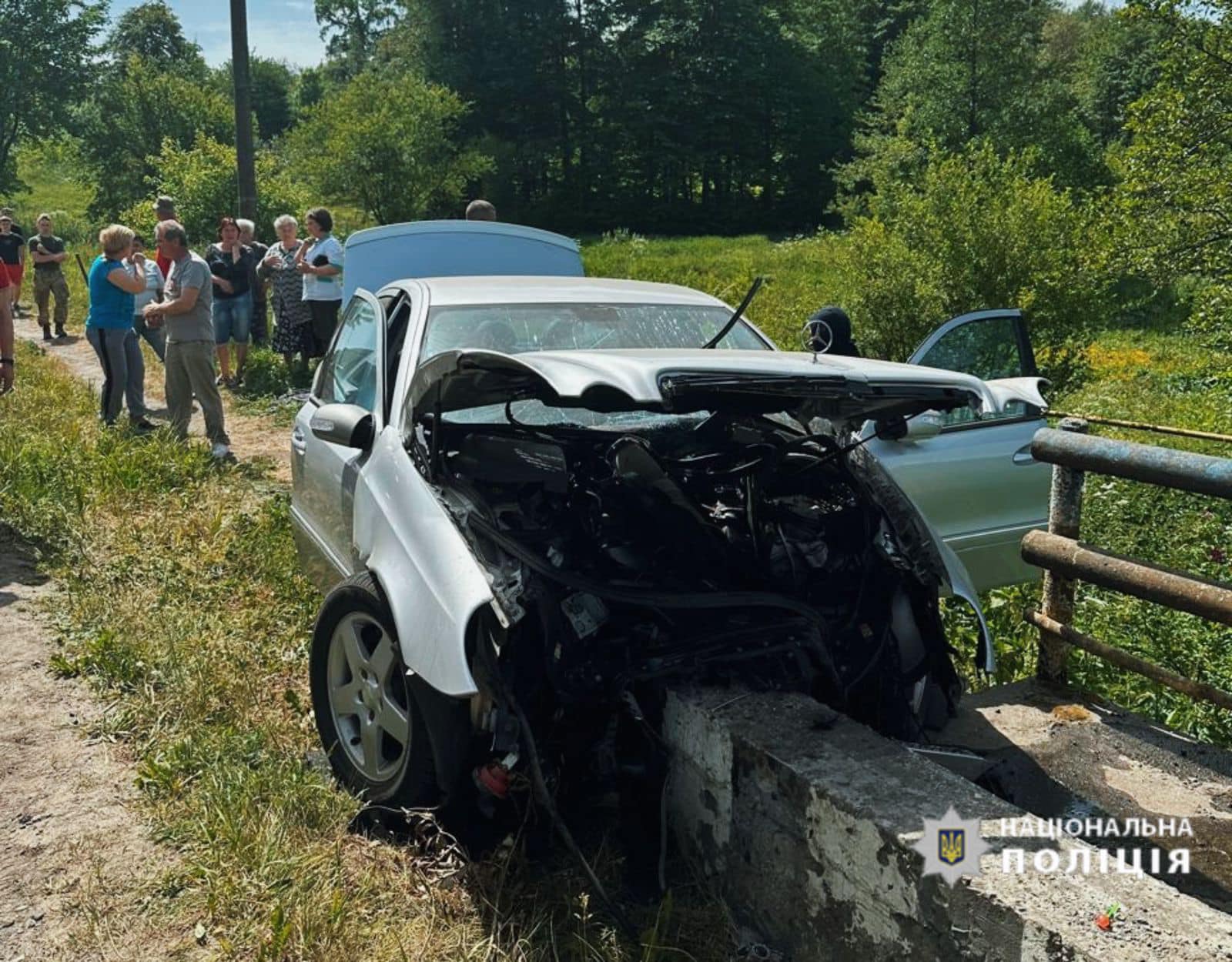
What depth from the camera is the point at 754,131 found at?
2208 inches

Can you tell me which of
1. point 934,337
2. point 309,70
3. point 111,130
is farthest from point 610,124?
point 934,337

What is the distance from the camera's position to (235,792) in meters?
3.15

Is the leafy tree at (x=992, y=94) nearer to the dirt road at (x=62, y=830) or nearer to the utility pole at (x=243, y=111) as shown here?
the utility pole at (x=243, y=111)

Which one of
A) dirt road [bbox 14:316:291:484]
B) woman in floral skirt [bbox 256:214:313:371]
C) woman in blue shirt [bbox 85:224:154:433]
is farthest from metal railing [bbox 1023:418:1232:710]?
woman in floral skirt [bbox 256:214:313:371]

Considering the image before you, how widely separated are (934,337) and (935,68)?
129 ft

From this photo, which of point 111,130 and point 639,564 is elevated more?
point 111,130

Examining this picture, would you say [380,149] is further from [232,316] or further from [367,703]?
[367,703]

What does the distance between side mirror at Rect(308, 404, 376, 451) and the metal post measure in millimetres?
2491

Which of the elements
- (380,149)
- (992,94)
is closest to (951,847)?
(380,149)

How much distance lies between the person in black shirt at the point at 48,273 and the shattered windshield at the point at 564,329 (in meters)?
13.0

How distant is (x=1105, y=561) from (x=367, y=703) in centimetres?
255

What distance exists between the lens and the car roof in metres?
4.16

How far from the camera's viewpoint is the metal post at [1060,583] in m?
3.57

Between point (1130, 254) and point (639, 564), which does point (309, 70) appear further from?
point (639, 564)
